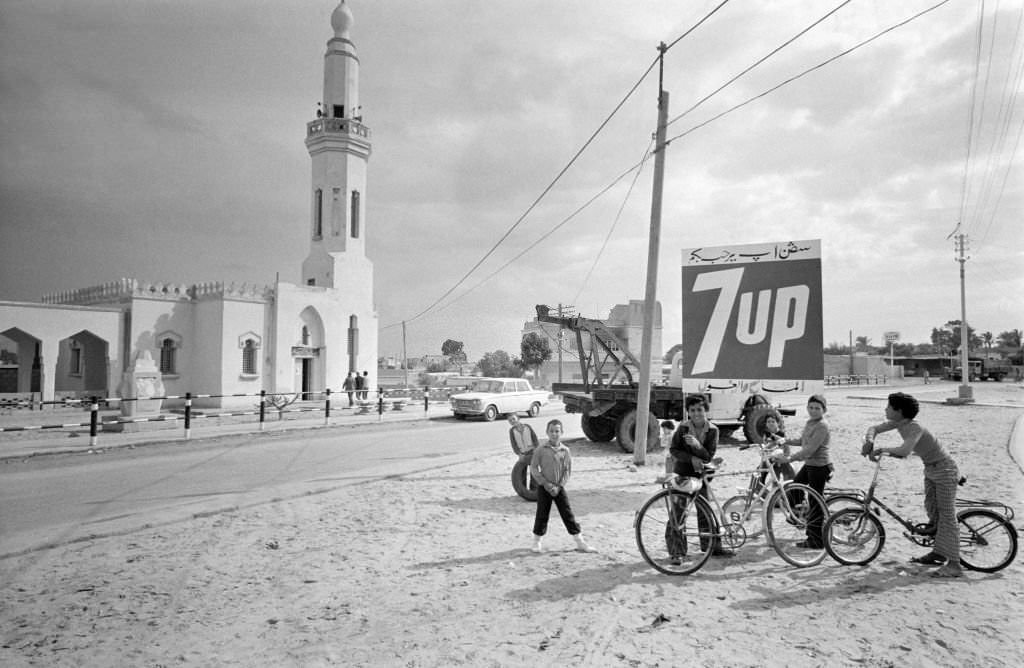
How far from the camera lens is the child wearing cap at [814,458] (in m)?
6.23

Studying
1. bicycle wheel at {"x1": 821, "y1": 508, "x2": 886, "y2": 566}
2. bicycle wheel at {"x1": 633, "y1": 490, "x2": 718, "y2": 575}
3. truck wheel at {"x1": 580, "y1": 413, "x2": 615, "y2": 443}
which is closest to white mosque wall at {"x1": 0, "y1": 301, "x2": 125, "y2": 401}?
truck wheel at {"x1": 580, "y1": 413, "x2": 615, "y2": 443}

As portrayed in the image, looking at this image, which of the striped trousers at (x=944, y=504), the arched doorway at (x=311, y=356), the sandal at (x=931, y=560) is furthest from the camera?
the arched doorway at (x=311, y=356)

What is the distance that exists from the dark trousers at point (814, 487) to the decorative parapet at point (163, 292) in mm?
25762

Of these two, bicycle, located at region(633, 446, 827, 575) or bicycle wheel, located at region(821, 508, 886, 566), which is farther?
bicycle wheel, located at region(821, 508, 886, 566)

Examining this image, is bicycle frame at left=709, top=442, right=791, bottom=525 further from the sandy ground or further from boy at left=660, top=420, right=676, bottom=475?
boy at left=660, top=420, right=676, bottom=475

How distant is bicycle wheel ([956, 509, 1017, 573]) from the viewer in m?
5.55

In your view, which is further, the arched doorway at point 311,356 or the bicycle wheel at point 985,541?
the arched doorway at point 311,356

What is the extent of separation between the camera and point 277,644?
4.21 meters

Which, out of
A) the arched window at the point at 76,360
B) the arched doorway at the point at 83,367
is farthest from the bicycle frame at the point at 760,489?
the arched window at the point at 76,360

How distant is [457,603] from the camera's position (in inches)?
195

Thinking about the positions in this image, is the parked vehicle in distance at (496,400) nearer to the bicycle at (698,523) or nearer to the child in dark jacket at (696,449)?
the child in dark jacket at (696,449)

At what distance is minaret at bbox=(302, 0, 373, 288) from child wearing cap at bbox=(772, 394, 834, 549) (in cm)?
2808

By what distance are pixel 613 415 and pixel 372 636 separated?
11192 mm

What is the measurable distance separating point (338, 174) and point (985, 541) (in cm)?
3160
